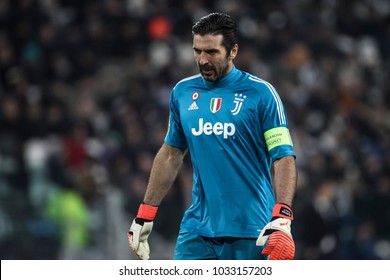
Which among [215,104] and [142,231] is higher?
→ [215,104]

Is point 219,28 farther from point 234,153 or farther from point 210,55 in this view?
point 234,153

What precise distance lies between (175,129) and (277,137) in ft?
2.88

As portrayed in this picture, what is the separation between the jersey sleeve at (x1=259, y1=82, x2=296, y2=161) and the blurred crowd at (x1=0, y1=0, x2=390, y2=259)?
20.6 feet

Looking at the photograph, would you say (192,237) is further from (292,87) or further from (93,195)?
(292,87)

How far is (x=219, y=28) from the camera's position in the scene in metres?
6.57

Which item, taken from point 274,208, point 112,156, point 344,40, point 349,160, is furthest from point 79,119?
point 274,208

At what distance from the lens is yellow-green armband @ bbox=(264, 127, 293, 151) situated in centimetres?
638

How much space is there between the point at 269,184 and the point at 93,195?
657cm

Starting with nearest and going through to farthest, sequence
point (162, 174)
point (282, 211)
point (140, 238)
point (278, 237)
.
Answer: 1. point (278, 237)
2. point (282, 211)
3. point (140, 238)
4. point (162, 174)

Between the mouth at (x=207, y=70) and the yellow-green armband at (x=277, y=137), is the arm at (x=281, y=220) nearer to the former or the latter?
the yellow-green armband at (x=277, y=137)

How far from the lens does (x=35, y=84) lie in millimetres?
15172

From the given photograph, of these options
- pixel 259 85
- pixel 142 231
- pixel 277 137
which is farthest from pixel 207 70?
pixel 142 231

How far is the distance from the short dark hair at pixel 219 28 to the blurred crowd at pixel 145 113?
6.24 m

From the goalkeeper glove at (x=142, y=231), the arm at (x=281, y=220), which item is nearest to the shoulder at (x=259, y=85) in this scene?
the arm at (x=281, y=220)
